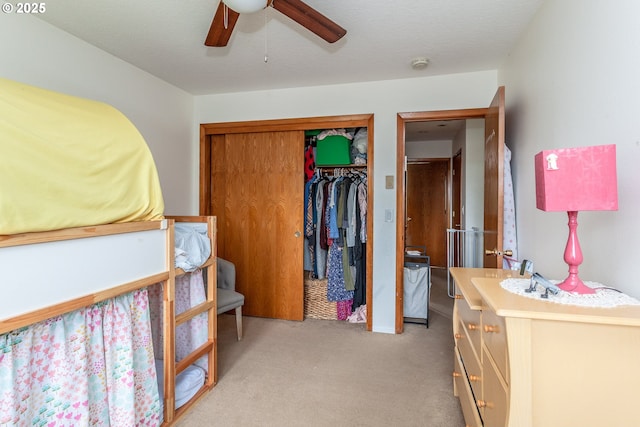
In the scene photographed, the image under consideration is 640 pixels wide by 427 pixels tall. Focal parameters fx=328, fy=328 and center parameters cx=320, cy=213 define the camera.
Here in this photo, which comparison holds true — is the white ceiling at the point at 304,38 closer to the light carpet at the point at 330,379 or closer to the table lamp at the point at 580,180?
the table lamp at the point at 580,180

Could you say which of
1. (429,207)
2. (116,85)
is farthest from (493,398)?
(429,207)

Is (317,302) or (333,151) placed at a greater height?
(333,151)

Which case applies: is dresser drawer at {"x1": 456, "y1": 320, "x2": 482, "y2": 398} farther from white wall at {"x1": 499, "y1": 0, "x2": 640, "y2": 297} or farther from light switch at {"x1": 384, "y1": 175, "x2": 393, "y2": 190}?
light switch at {"x1": 384, "y1": 175, "x2": 393, "y2": 190}

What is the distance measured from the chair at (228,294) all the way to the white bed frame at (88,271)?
632 millimetres

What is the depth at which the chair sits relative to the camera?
8.53ft

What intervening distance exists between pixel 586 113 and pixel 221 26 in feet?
5.49

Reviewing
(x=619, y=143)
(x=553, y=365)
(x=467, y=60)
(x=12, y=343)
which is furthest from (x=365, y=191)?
(x=12, y=343)

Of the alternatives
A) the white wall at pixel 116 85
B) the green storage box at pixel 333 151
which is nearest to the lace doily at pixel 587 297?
the green storage box at pixel 333 151

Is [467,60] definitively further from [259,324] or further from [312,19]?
[259,324]

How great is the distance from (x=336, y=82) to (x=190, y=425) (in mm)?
2764

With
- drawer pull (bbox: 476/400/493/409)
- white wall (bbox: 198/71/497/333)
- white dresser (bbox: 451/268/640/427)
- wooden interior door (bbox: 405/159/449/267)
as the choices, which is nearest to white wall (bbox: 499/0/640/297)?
white dresser (bbox: 451/268/640/427)

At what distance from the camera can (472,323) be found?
4.71ft

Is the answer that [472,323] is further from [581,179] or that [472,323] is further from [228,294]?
[228,294]

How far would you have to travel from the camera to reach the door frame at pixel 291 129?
299 cm
